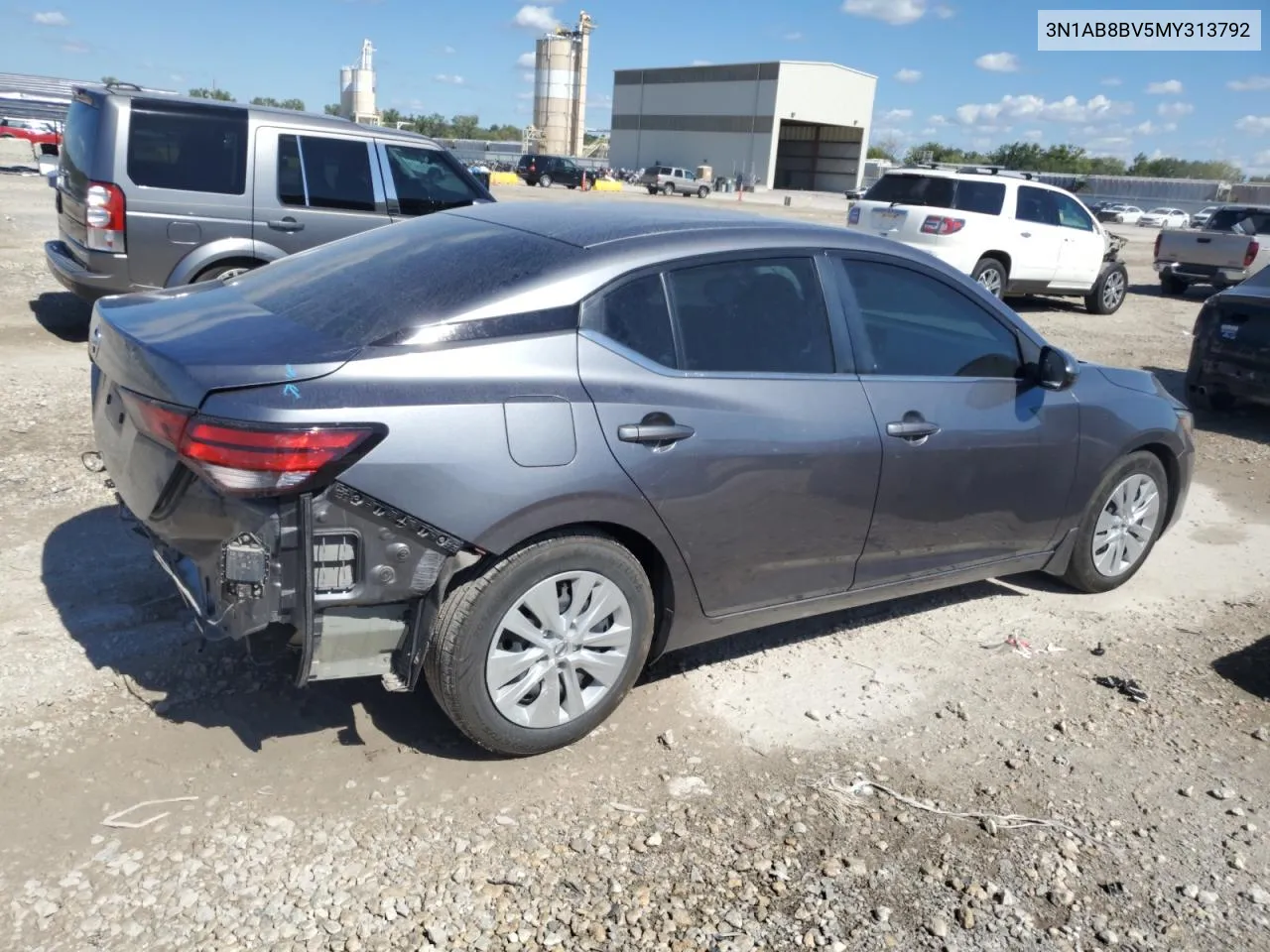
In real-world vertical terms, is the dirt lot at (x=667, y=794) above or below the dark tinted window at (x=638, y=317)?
below

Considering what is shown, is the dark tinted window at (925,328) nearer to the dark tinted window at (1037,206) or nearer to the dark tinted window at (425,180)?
the dark tinted window at (425,180)

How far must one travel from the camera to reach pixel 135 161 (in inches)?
302

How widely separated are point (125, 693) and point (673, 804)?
1.93m

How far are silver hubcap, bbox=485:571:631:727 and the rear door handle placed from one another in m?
1.26

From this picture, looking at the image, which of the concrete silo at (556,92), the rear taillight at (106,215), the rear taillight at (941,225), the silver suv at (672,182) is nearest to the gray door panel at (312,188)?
the rear taillight at (106,215)

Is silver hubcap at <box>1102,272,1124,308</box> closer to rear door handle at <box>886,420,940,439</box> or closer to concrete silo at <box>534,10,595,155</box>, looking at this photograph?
rear door handle at <box>886,420,940,439</box>

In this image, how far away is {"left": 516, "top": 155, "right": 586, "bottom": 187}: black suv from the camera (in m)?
52.7

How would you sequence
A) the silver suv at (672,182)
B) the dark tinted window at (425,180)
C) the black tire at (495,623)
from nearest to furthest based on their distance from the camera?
the black tire at (495,623) → the dark tinted window at (425,180) → the silver suv at (672,182)

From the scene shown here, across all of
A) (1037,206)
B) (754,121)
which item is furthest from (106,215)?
(754,121)

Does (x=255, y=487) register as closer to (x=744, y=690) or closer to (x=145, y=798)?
(x=145, y=798)

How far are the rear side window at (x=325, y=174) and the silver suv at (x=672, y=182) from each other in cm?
4816

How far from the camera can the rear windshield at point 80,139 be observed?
772 cm

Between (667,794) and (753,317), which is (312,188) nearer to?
(753,317)

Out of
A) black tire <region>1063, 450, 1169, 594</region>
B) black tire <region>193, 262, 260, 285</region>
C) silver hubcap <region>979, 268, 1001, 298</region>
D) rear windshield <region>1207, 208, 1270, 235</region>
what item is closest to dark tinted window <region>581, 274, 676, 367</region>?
black tire <region>1063, 450, 1169, 594</region>
